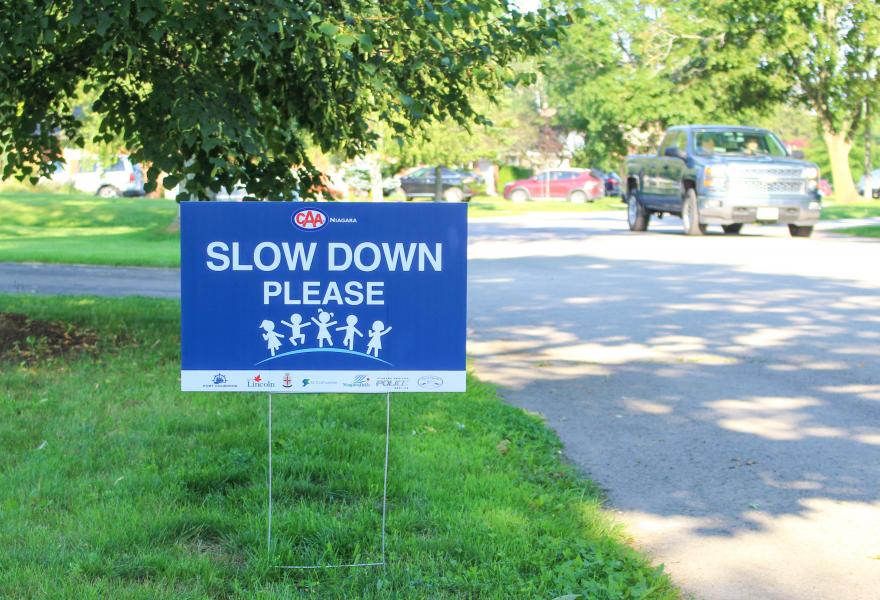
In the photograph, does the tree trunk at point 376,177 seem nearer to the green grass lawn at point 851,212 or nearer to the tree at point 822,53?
the tree at point 822,53

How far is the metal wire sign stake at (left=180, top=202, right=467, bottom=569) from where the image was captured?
4285mm

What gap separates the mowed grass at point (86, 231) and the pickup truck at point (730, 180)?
951 cm

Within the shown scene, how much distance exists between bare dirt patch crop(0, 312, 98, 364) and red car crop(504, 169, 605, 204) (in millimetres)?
45816

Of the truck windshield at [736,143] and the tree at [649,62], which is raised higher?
the tree at [649,62]

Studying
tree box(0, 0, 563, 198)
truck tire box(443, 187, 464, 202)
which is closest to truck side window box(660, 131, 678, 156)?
tree box(0, 0, 563, 198)

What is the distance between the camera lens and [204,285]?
14.1 feet

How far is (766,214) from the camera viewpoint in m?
21.2

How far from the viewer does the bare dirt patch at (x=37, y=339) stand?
28.8ft

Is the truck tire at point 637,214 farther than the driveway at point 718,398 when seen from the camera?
Yes

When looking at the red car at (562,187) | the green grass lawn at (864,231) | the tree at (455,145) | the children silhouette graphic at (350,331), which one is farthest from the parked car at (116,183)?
the children silhouette graphic at (350,331)

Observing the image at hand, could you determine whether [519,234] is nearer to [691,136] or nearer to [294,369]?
[691,136]

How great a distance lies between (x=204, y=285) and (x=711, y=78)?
3807 cm

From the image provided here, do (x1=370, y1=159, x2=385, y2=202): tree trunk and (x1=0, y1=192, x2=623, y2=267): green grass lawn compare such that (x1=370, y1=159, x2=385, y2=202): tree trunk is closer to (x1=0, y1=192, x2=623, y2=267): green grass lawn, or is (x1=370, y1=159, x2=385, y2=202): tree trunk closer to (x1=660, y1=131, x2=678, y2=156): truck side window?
(x1=0, y1=192, x2=623, y2=267): green grass lawn

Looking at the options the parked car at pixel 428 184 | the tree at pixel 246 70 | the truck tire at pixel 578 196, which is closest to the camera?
the tree at pixel 246 70
